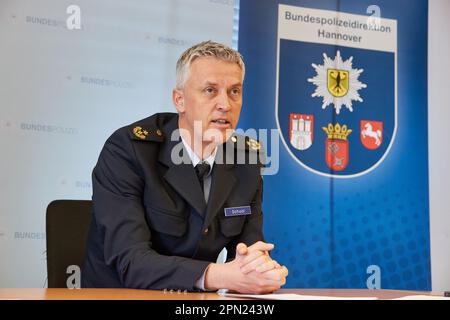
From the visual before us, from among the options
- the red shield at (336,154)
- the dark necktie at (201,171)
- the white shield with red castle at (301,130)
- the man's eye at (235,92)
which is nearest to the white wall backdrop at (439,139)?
the red shield at (336,154)

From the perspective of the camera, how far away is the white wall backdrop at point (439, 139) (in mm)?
4891

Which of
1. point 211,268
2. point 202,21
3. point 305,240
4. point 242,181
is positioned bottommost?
point 305,240

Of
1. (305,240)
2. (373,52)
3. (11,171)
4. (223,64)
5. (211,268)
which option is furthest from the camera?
(373,52)

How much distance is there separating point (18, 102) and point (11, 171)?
0.47 metres

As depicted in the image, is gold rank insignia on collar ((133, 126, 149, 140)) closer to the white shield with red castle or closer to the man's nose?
the man's nose

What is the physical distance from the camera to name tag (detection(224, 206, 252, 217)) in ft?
6.98

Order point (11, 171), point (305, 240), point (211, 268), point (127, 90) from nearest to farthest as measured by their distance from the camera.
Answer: point (211, 268) < point (11, 171) < point (127, 90) < point (305, 240)

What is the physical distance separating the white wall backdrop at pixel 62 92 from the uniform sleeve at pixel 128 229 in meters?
2.07

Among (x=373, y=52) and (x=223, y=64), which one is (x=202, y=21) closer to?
(x=373, y=52)

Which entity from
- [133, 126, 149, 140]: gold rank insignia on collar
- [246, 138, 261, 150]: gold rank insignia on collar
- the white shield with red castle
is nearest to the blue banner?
the white shield with red castle

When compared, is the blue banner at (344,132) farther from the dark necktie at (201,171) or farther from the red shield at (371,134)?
the dark necktie at (201,171)

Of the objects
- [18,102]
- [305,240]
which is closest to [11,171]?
[18,102]

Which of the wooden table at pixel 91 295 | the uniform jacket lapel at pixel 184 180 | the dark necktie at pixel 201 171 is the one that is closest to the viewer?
the wooden table at pixel 91 295

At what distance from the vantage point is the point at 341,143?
15.7 ft
